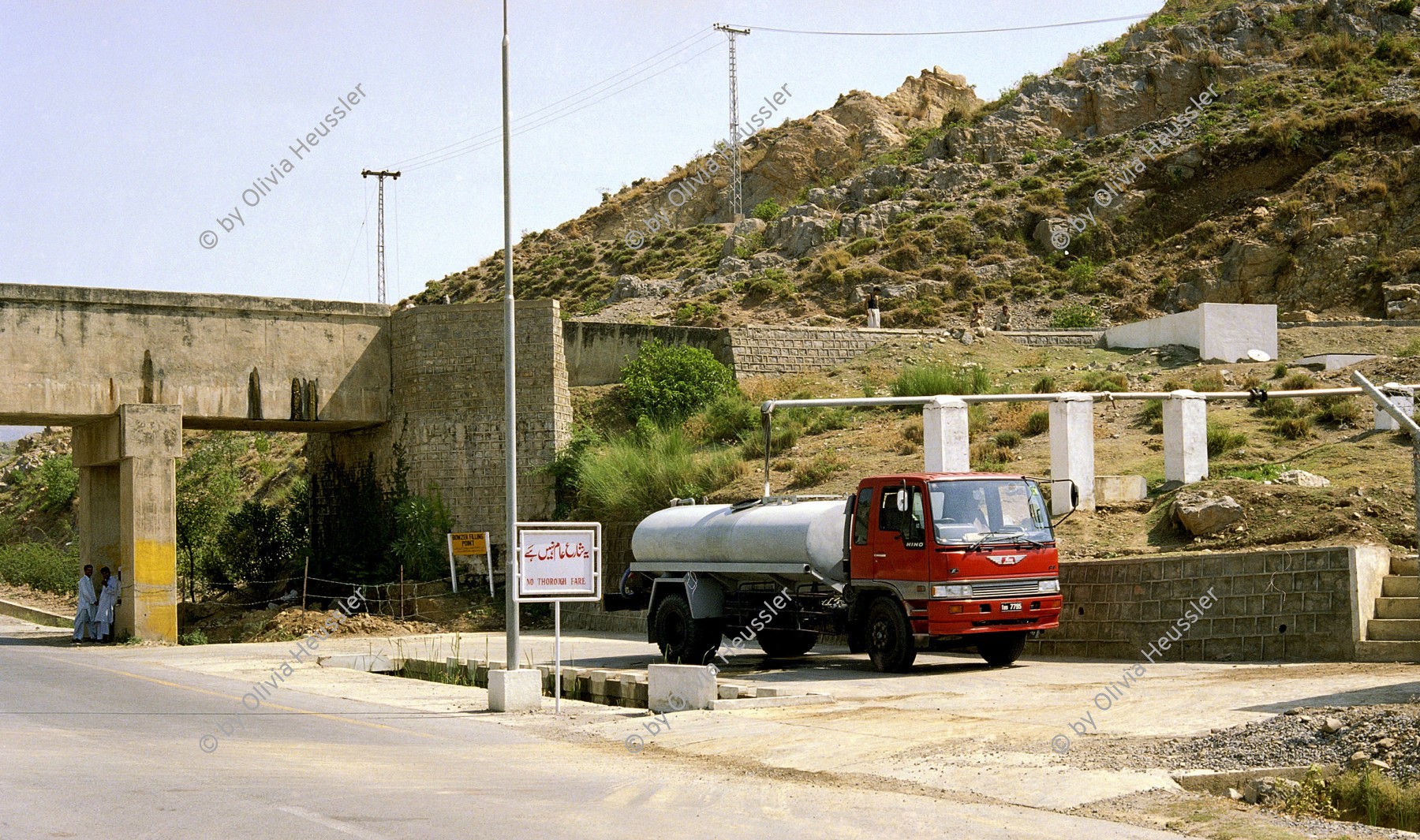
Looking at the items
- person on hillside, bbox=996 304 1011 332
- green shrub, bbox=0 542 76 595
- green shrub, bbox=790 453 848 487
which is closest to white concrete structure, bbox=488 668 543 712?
green shrub, bbox=790 453 848 487

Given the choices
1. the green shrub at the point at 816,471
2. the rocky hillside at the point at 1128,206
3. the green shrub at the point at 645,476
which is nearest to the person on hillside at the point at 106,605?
the green shrub at the point at 645,476

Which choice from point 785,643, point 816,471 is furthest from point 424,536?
point 785,643

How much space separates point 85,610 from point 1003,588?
21.9 m

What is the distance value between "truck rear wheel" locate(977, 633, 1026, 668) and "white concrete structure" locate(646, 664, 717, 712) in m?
5.21

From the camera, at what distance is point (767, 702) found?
15039 millimetres

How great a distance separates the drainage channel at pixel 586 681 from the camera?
15.3m

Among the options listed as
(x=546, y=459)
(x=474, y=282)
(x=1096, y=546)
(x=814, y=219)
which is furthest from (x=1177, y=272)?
(x=474, y=282)

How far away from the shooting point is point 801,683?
56.3 ft

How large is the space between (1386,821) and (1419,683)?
503 cm

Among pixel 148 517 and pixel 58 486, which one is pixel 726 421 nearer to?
pixel 148 517

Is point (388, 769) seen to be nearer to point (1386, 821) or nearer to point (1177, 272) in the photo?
point (1386, 821)

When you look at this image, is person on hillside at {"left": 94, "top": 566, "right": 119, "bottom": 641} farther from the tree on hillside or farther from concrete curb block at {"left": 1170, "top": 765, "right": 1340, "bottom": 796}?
concrete curb block at {"left": 1170, "top": 765, "right": 1340, "bottom": 796}

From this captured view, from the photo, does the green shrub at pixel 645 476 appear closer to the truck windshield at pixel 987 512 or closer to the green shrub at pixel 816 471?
the green shrub at pixel 816 471

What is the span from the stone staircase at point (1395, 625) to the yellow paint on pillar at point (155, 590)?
24.5 meters
